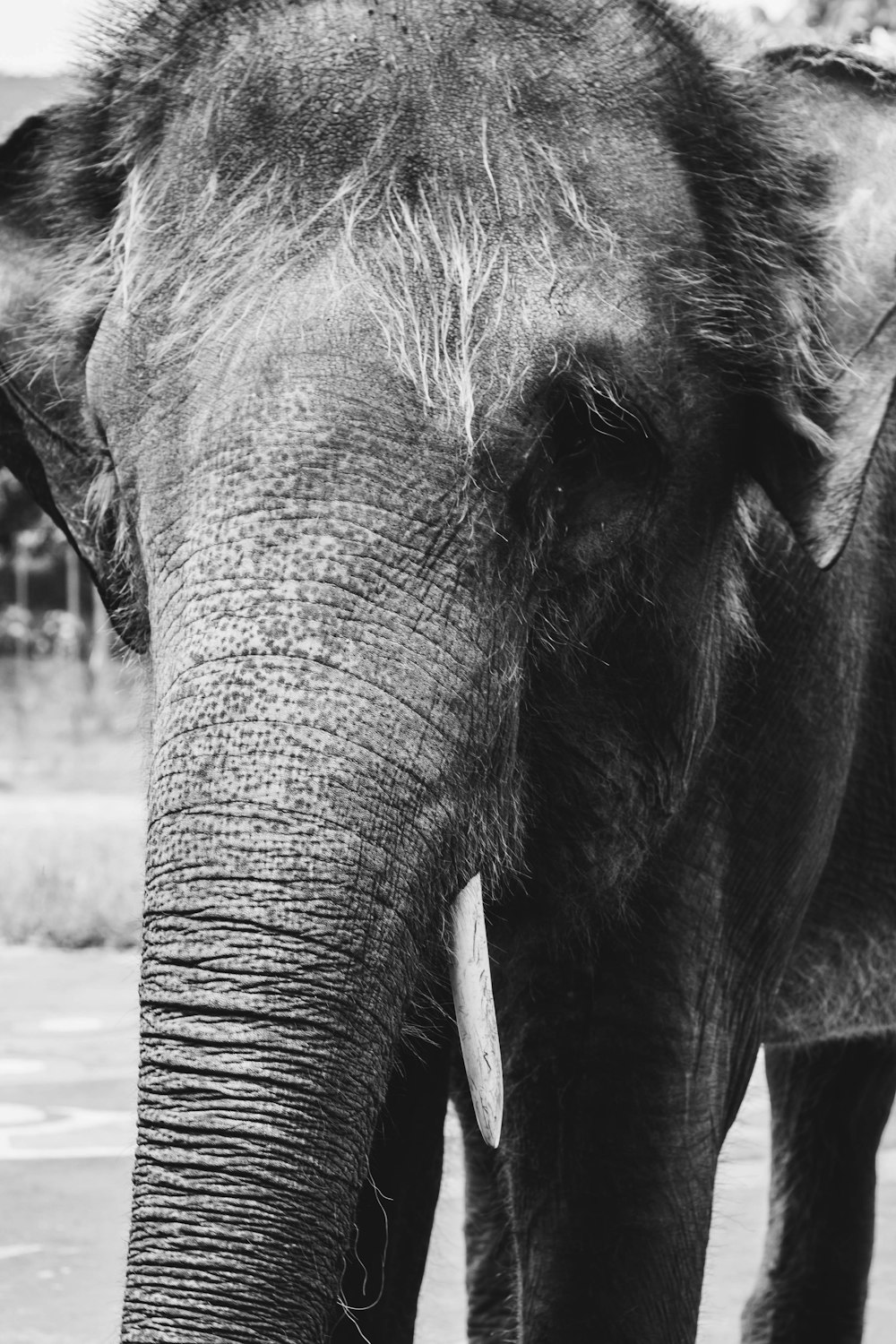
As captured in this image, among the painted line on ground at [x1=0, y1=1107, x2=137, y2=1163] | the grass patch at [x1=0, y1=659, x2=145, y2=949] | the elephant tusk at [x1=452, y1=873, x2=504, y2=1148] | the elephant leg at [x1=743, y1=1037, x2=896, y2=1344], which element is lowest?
the grass patch at [x1=0, y1=659, x2=145, y2=949]

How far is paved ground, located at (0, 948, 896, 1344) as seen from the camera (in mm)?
4402

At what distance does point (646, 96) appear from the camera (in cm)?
240

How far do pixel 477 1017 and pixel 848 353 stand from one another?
1026mm

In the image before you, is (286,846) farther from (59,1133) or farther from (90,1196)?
(59,1133)

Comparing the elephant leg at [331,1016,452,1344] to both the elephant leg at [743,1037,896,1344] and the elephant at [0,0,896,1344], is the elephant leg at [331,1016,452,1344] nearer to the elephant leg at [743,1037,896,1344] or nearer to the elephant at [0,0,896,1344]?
the elephant at [0,0,896,1344]

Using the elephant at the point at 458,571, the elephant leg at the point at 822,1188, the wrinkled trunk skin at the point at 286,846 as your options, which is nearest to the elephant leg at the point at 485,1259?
the elephant leg at the point at 822,1188

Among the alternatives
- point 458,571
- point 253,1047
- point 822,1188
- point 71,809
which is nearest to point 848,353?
point 458,571

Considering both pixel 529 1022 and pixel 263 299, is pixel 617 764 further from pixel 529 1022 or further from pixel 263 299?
pixel 263 299

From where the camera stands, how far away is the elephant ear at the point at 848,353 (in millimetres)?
2494

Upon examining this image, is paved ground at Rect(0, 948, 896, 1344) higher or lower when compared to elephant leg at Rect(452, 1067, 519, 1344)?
lower

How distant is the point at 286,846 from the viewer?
6.06 feet

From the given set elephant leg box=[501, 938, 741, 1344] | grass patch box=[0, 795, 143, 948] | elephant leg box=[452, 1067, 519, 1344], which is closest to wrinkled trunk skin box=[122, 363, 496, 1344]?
elephant leg box=[501, 938, 741, 1344]

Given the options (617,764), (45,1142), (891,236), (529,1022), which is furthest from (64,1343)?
(891,236)

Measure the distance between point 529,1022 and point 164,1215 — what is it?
3.20 feet
